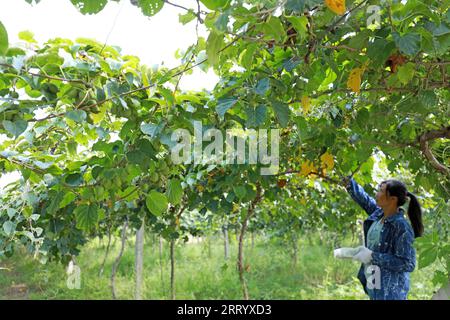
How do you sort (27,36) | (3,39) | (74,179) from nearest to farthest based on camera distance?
(3,39)
(27,36)
(74,179)

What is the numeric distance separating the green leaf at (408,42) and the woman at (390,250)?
4.78ft

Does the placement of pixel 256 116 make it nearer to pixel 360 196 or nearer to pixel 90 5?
pixel 90 5

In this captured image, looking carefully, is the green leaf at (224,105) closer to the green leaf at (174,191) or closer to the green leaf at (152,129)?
the green leaf at (152,129)

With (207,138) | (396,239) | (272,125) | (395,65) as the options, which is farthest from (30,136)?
(396,239)

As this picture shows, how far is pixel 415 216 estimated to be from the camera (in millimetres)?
2225

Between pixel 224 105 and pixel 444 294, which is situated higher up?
pixel 224 105

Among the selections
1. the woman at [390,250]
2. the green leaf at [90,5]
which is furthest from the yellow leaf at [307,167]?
the green leaf at [90,5]

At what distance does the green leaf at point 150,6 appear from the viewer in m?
0.68

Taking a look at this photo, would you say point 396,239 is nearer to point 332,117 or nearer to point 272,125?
point 332,117

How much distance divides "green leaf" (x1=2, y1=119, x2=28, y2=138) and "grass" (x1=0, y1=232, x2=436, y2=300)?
385cm

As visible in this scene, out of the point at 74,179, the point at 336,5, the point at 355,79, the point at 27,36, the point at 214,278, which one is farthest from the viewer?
the point at 214,278

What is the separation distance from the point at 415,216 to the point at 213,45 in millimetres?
1866

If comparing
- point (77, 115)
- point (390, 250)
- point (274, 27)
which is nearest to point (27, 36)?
point (77, 115)

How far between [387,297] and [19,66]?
188 cm
